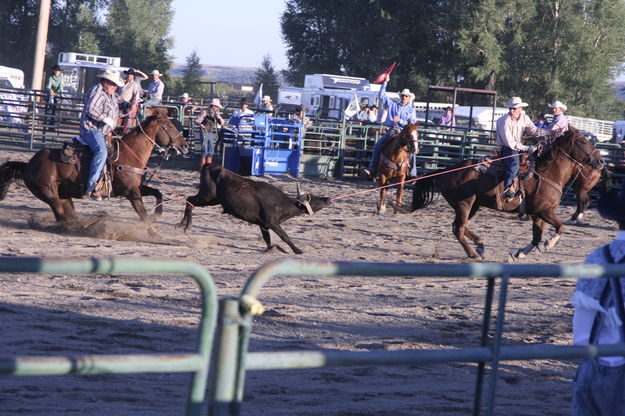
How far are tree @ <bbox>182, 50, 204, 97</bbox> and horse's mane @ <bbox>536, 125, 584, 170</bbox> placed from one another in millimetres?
43491

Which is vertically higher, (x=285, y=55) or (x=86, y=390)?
(x=285, y=55)

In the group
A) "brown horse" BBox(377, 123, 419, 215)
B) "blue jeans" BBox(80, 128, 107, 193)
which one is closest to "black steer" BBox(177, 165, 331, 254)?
"blue jeans" BBox(80, 128, 107, 193)

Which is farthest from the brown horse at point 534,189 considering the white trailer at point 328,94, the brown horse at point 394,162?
the white trailer at point 328,94

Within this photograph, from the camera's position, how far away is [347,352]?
9.52 feet

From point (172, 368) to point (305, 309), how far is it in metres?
4.65

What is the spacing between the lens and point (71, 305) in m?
6.77

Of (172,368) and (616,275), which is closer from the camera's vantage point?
(172,368)

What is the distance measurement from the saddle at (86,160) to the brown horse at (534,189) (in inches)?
177

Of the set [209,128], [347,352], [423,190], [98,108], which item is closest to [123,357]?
[347,352]

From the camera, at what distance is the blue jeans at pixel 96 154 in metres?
10.5

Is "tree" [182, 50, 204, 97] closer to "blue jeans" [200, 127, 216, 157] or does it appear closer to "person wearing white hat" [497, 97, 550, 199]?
"blue jeans" [200, 127, 216, 157]

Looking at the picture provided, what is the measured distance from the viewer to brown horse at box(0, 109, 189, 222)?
10711mm

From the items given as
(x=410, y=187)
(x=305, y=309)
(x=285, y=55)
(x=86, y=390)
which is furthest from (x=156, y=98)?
(x=285, y=55)

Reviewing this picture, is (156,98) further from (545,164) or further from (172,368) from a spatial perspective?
(172,368)
